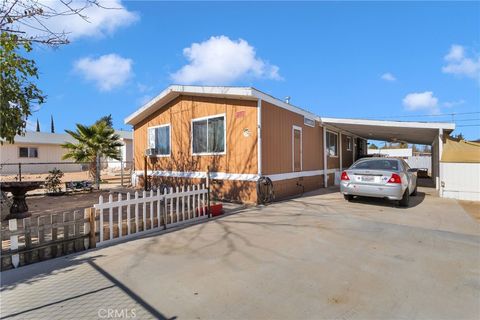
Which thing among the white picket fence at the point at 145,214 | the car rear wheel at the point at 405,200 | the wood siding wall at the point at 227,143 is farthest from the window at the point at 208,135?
the car rear wheel at the point at 405,200

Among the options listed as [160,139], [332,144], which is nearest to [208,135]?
[160,139]

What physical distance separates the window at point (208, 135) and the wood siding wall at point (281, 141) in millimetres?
1590

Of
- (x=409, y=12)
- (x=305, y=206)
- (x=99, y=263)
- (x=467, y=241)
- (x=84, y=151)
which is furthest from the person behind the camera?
(x=84, y=151)

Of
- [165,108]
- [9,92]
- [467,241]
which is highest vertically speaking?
[165,108]

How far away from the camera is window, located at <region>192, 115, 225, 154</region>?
32.1 feet

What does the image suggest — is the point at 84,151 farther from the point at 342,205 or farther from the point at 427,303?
the point at 427,303

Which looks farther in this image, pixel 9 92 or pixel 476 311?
pixel 9 92

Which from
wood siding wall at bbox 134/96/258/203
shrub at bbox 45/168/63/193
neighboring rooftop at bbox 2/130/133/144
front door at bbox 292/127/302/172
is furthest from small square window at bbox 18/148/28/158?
front door at bbox 292/127/302/172

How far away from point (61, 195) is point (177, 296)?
33.9 ft

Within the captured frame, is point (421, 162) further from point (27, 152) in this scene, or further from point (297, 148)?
point (27, 152)

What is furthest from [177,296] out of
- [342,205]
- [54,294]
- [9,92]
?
[342,205]

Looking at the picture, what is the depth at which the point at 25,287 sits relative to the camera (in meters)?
3.23

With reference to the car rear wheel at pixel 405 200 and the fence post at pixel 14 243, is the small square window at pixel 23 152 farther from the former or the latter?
the car rear wheel at pixel 405 200
